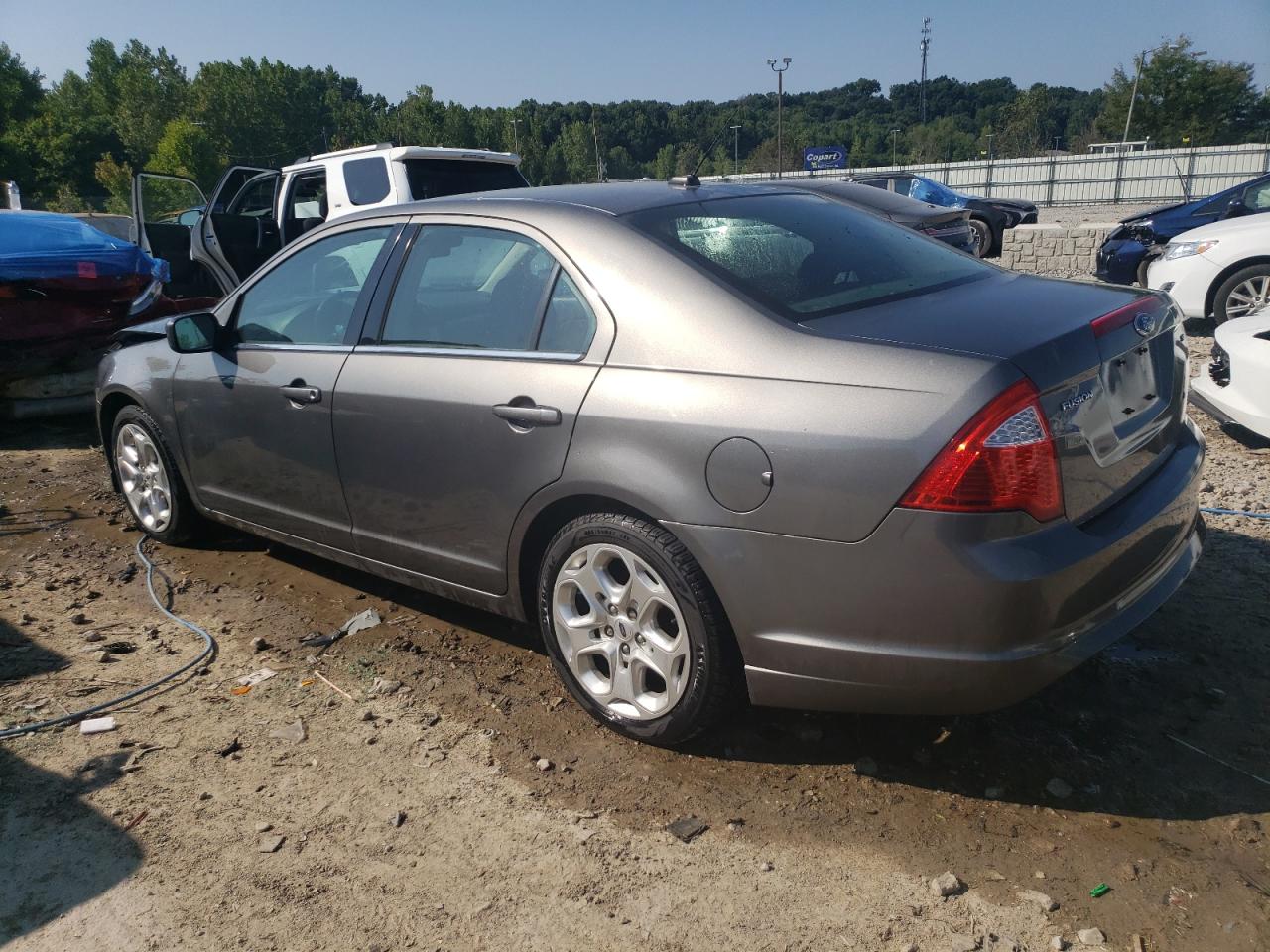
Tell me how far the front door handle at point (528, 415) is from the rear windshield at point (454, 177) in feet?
20.1

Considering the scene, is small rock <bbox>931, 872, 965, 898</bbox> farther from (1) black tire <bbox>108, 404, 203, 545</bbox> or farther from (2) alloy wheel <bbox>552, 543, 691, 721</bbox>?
(1) black tire <bbox>108, 404, 203, 545</bbox>

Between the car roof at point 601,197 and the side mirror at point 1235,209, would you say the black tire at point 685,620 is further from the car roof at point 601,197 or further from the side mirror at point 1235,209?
the side mirror at point 1235,209

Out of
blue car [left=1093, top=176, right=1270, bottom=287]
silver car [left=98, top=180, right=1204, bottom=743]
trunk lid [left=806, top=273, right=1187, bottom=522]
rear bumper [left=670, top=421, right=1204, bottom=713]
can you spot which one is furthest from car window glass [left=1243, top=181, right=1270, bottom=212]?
rear bumper [left=670, top=421, right=1204, bottom=713]

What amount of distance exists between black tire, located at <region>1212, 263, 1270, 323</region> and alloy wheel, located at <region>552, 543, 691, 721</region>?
802 centimetres

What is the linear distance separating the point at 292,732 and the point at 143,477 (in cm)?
240

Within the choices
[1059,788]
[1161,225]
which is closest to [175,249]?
[1059,788]

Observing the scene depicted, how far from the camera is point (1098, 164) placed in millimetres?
38375

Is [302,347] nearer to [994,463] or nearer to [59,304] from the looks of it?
[994,463]

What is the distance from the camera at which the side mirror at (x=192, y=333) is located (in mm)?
4074

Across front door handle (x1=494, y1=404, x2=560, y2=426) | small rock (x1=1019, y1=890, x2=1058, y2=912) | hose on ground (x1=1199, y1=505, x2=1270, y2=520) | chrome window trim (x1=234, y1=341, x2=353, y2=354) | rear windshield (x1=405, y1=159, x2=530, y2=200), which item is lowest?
hose on ground (x1=1199, y1=505, x2=1270, y2=520)

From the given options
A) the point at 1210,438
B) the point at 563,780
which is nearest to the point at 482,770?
the point at 563,780

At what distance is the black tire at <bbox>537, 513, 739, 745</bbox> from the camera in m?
2.64

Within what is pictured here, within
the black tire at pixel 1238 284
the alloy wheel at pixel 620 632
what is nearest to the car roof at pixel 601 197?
the alloy wheel at pixel 620 632

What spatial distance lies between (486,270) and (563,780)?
5.54ft
